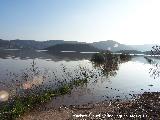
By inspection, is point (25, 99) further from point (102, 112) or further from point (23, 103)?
point (102, 112)

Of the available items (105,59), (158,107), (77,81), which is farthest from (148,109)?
(105,59)

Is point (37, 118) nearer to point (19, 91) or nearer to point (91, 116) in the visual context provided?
point (91, 116)

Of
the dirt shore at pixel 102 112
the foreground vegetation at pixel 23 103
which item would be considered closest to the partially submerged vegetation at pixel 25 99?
the foreground vegetation at pixel 23 103

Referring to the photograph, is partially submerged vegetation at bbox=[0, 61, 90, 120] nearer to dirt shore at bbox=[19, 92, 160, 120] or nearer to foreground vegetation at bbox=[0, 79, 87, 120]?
foreground vegetation at bbox=[0, 79, 87, 120]

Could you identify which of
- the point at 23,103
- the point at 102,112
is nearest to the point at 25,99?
the point at 23,103

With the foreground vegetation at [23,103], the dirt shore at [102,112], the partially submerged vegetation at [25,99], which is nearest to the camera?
the foreground vegetation at [23,103]

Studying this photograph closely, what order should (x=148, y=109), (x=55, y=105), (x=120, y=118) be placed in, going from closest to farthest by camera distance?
(x=120, y=118)
(x=148, y=109)
(x=55, y=105)

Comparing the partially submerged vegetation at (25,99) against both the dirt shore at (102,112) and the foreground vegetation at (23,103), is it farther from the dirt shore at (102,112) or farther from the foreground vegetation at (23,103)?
the dirt shore at (102,112)

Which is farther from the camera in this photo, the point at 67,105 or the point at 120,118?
the point at 67,105

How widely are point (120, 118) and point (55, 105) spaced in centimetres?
692

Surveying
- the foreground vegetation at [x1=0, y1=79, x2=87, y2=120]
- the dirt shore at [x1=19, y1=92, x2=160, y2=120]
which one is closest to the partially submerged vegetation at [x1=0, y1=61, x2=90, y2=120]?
the foreground vegetation at [x1=0, y1=79, x2=87, y2=120]

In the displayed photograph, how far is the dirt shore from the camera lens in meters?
20.5

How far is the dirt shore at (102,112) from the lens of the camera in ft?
67.4

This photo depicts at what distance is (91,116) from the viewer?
20797 mm
